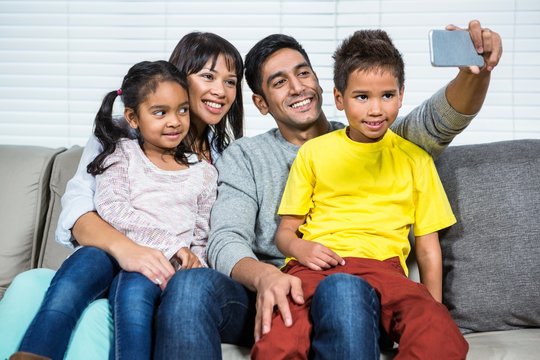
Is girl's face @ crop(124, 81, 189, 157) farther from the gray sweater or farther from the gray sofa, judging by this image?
the gray sofa

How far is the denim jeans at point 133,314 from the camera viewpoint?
4.42 ft

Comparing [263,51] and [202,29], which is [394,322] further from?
[202,29]

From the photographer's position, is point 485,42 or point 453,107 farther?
point 453,107

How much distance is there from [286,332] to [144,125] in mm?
683

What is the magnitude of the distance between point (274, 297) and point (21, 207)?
104 cm

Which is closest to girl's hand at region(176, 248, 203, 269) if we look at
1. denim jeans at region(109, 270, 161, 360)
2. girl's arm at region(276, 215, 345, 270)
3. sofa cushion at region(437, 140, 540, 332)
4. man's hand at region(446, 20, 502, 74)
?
denim jeans at region(109, 270, 161, 360)

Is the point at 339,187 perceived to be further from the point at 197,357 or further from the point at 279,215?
the point at 197,357

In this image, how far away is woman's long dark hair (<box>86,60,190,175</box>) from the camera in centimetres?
170

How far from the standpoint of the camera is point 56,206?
6.75ft

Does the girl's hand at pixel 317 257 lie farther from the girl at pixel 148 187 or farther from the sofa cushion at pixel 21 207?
the sofa cushion at pixel 21 207

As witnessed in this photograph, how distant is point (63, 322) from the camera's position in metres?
1.35

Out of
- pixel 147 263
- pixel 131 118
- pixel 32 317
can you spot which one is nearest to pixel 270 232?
pixel 147 263

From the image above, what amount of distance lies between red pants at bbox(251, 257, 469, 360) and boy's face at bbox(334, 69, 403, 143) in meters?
0.30

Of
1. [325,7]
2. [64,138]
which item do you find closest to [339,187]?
[325,7]
